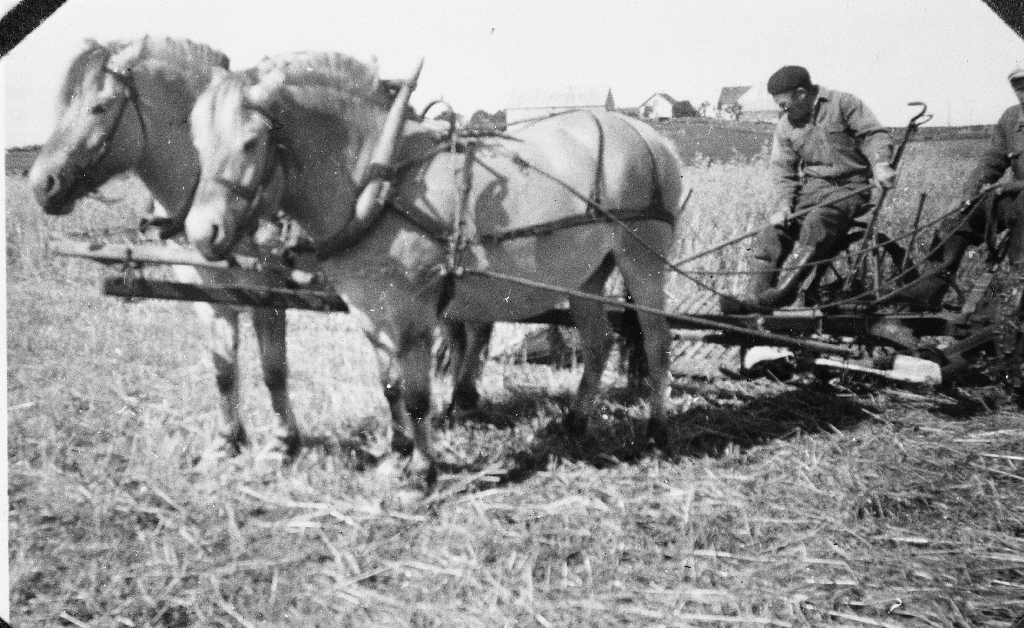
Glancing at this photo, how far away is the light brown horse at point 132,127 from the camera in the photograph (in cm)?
300

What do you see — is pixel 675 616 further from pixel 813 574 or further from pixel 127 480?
pixel 127 480

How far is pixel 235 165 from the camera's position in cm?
278

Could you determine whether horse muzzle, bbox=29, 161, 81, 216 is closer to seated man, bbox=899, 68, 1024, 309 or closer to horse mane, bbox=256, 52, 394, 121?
horse mane, bbox=256, 52, 394, 121

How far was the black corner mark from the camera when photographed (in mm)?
2758

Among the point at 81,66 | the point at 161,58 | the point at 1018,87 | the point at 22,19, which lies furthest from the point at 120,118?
the point at 1018,87

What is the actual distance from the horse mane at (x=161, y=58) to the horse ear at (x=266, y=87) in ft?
2.22

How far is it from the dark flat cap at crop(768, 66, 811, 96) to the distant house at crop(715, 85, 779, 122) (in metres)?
0.04

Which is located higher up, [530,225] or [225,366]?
[530,225]

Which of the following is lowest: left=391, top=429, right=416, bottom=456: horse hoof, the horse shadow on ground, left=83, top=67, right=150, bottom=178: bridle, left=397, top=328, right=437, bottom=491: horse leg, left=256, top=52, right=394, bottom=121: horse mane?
the horse shadow on ground

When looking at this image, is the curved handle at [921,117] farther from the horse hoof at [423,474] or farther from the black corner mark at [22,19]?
the black corner mark at [22,19]

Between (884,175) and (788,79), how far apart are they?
1.15 metres

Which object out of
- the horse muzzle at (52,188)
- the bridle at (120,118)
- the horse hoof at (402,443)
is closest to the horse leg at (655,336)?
the horse hoof at (402,443)

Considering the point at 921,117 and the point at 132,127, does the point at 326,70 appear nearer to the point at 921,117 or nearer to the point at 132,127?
the point at 132,127

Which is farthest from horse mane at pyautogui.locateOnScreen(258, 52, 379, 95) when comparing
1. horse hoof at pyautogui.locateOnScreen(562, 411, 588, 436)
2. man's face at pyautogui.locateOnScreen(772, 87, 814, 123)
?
horse hoof at pyautogui.locateOnScreen(562, 411, 588, 436)
